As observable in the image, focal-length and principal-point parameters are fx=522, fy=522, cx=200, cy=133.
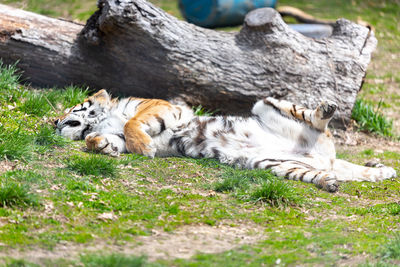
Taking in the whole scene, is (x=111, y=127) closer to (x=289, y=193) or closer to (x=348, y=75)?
(x=289, y=193)

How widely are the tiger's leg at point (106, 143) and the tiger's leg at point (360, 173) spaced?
2410 mm

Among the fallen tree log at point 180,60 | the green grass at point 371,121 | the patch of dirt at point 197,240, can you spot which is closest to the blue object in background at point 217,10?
the green grass at point 371,121

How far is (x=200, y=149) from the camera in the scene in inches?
231

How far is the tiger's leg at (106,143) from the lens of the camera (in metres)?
5.47

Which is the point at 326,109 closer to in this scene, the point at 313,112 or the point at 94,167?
the point at 313,112

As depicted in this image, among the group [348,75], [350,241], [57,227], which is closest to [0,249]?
[57,227]

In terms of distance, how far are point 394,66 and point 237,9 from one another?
416 centimetres

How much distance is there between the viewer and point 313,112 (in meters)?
5.91

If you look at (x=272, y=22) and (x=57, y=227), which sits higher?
(x=272, y=22)

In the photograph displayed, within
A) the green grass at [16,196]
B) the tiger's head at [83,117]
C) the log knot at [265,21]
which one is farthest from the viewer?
the log knot at [265,21]

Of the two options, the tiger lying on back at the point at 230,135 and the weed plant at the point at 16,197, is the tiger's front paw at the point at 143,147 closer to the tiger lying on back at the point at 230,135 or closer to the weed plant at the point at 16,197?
the tiger lying on back at the point at 230,135

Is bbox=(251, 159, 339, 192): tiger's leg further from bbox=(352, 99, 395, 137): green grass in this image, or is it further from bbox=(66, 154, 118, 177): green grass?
bbox=(352, 99, 395, 137): green grass

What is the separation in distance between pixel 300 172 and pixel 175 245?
223 cm

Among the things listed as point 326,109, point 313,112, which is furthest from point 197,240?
point 313,112
